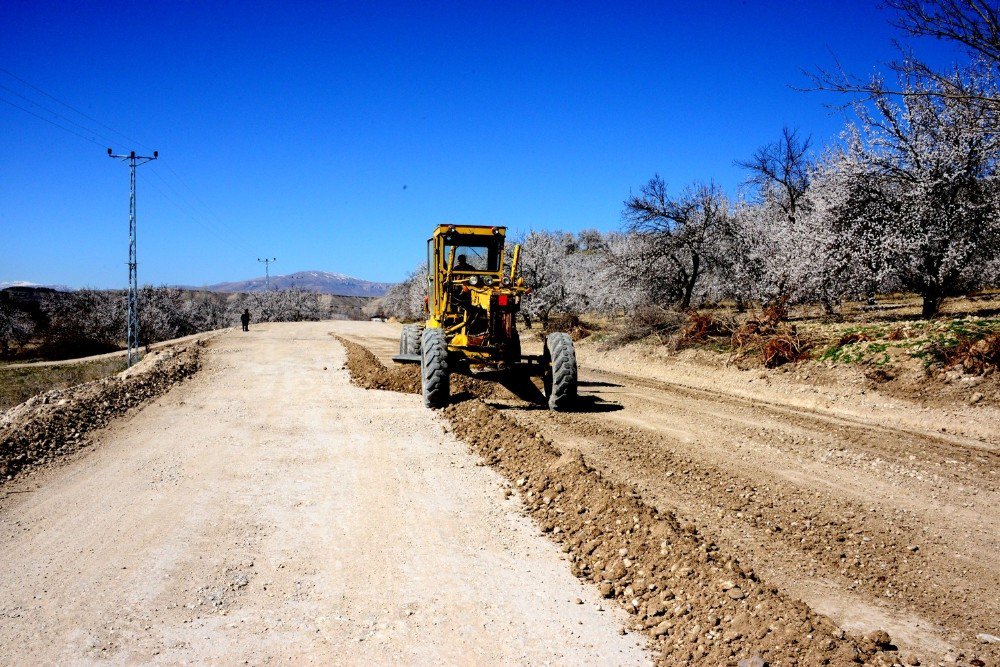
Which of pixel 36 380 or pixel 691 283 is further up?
pixel 691 283

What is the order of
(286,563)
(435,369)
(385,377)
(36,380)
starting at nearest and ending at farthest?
(286,563) → (435,369) → (385,377) → (36,380)

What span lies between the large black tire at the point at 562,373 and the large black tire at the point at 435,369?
184 centimetres

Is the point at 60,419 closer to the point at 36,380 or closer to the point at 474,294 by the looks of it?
the point at 474,294

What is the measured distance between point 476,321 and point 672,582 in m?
7.42

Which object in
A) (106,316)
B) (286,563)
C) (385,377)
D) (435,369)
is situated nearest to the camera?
(286,563)

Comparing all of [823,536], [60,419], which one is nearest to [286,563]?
[823,536]

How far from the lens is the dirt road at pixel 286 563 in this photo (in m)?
3.97

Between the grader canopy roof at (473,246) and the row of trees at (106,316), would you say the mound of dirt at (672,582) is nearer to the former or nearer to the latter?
the grader canopy roof at (473,246)

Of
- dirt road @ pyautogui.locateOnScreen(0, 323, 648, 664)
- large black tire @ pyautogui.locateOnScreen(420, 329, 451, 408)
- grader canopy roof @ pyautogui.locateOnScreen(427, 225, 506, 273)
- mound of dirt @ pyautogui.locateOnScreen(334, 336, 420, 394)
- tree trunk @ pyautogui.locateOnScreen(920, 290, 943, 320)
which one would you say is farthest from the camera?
tree trunk @ pyautogui.locateOnScreen(920, 290, 943, 320)

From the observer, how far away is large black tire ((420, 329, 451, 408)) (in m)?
10.4

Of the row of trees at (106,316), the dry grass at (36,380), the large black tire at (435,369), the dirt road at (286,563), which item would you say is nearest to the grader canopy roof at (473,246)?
the large black tire at (435,369)

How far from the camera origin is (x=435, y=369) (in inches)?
411

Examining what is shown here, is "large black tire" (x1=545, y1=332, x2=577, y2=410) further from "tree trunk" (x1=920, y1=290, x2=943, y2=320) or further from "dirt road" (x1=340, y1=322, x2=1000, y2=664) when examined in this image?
"tree trunk" (x1=920, y1=290, x2=943, y2=320)

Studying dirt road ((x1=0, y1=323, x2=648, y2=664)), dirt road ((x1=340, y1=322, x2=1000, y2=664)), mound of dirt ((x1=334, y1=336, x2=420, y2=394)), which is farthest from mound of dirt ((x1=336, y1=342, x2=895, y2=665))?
mound of dirt ((x1=334, y1=336, x2=420, y2=394))
